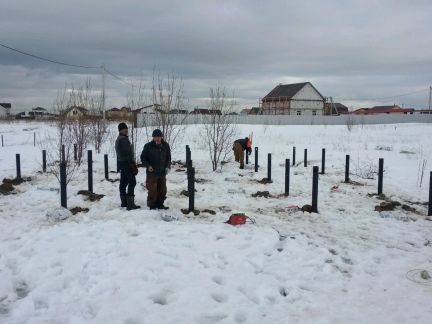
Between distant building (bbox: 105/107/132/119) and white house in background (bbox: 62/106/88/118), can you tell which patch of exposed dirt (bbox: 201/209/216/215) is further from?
white house in background (bbox: 62/106/88/118)

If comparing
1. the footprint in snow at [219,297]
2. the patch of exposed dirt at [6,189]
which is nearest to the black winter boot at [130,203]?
the patch of exposed dirt at [6,189]

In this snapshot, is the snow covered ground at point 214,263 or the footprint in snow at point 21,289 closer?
the snow covered ground at point 214,263

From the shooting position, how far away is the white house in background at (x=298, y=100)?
60.7 m

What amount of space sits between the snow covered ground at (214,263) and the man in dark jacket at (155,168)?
50 cm

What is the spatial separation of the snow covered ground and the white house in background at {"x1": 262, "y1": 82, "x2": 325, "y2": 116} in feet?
172

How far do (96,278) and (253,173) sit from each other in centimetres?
941

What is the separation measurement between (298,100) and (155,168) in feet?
181

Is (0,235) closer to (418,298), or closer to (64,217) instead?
(64,217)

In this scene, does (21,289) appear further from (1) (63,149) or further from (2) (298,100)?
(2) (298,100)

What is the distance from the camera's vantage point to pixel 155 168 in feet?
27.0

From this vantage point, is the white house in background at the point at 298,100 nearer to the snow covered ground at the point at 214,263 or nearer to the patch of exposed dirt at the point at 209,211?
the snow covered ground at the point at 214,263

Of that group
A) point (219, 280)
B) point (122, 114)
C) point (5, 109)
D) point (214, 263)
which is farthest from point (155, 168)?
point (5, 109)

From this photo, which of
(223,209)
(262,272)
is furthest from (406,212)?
(262,272)

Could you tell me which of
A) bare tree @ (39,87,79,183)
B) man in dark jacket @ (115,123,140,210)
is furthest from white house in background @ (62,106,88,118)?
man in dark jacket @ (115,123,140,210)
